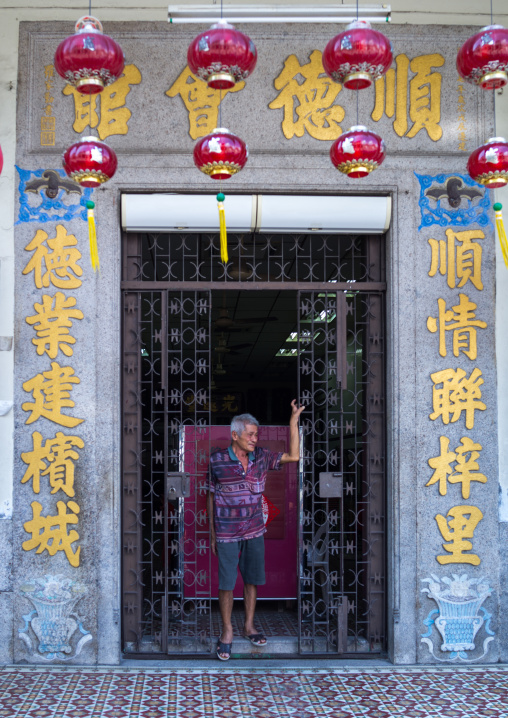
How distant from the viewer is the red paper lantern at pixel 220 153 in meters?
3.73

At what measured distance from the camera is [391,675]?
4.55 meters

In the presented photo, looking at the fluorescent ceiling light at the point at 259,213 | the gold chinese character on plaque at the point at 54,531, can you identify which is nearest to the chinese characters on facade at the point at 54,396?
the gold chinese character on plaque at the point at 54,531

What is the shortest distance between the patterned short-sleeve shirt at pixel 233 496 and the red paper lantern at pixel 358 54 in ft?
8.25

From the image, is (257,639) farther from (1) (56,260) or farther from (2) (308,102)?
(2) (308,102)

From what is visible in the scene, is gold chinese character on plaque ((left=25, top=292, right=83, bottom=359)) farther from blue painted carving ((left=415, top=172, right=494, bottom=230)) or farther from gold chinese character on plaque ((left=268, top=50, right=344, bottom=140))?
blue painted carving ((left=415, top=172, right=494, bottom=230))

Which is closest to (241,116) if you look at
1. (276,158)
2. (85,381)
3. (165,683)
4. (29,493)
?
(276,158)

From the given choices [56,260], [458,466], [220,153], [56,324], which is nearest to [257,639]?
[458,466]

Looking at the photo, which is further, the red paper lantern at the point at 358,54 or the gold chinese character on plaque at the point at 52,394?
the gold chinese character on plaque at the point at 52,394

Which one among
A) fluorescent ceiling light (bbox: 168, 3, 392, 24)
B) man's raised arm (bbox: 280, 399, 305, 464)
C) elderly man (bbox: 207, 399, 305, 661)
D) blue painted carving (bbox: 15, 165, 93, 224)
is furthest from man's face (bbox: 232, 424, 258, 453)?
fluorescent ceiling light (bbox: 168, 3, 392, 24)

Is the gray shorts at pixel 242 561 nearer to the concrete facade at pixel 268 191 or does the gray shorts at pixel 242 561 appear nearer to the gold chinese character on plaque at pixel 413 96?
the concrete facade at pixel 268 191

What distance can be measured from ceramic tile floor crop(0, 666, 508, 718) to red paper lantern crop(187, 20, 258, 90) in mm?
3159

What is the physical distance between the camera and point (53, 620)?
4648 millimetres

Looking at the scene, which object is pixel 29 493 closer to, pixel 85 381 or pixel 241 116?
pixel 85 381

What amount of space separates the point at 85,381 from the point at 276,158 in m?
1.89
